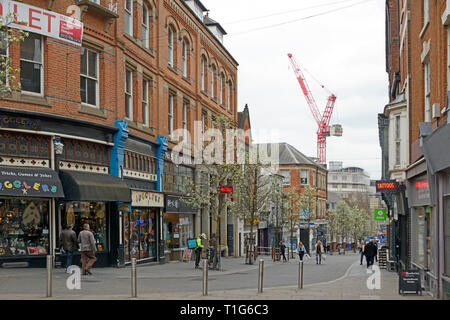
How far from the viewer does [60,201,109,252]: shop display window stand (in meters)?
20.7

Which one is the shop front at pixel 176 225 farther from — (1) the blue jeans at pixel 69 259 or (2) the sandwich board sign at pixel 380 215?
(1) the blue jeans at pixel 69 259

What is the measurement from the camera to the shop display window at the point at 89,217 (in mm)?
20744

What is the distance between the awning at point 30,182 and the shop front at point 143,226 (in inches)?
198

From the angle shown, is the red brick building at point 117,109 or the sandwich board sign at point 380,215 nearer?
the red brick building at point 117,109

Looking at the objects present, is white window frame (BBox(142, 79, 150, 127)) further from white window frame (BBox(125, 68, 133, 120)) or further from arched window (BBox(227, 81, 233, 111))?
arched window (BBox(227, 81, 233, 111))

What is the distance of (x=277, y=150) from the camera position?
71.9 m

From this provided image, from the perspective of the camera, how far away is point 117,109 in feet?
76.2

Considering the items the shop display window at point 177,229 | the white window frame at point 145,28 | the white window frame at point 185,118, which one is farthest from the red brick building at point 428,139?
the white window frame at point 185,118

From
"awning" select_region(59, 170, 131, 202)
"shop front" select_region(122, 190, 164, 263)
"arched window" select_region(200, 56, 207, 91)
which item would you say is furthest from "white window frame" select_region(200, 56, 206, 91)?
"awning" select_region(59, 170, 131, 202)

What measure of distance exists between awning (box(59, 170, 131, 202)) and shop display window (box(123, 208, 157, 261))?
2280 millimetres

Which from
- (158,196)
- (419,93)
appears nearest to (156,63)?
(158,196)

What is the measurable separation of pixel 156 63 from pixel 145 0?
3.01 metres

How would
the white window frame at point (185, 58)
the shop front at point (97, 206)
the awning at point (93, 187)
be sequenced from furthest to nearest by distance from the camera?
the white window frame at point (185, 58) < the shop front at point (97, 206) < the awning at point (93, 187)

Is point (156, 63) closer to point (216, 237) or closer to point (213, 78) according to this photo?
point (216, 237)
